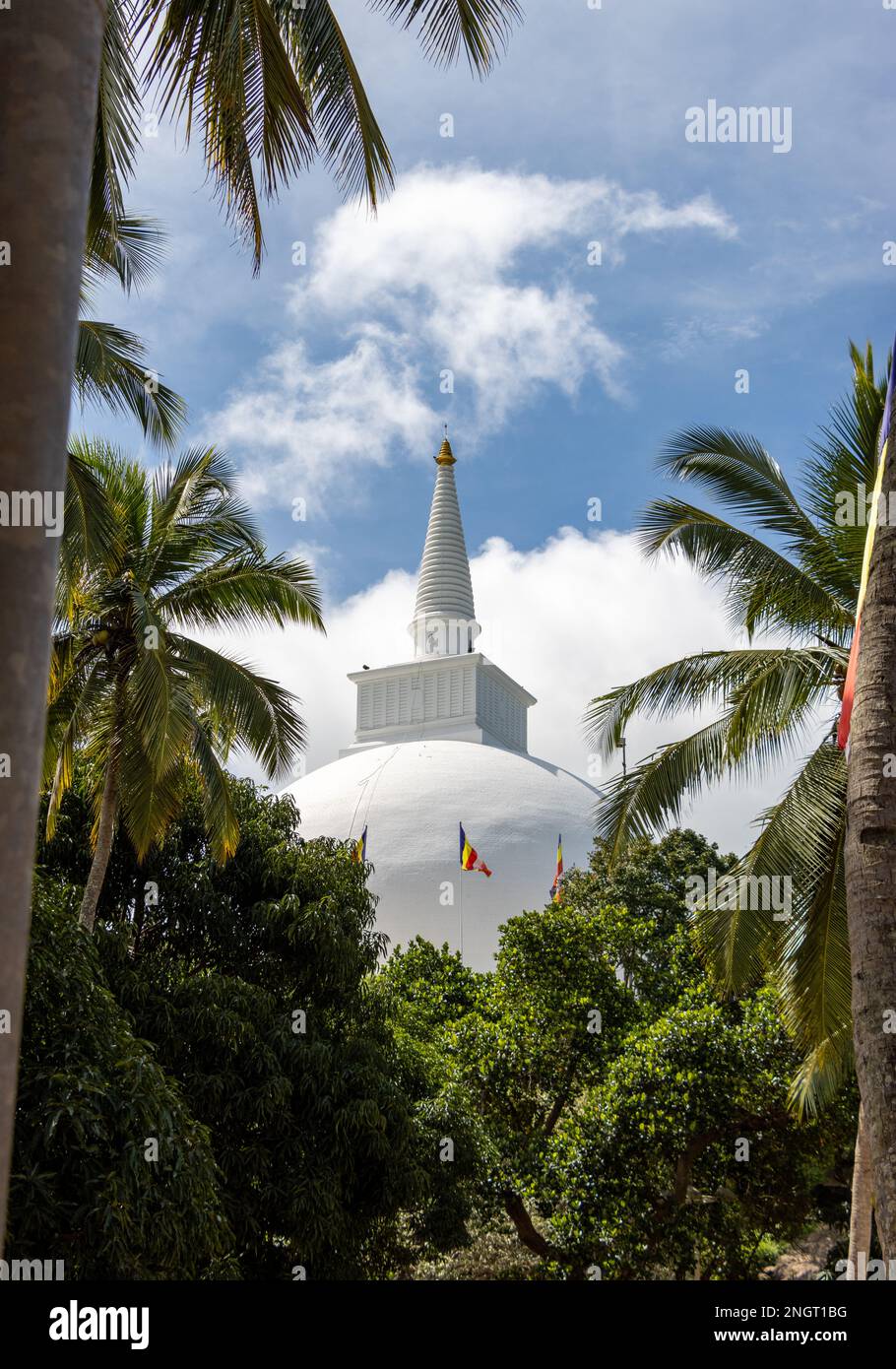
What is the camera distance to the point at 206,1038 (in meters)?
13.6

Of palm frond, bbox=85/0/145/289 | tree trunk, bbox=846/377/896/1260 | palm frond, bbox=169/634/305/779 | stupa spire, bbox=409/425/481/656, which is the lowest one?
tree trunk, bbox=846/377/896/1260

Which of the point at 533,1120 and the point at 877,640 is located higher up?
the point at 877,640

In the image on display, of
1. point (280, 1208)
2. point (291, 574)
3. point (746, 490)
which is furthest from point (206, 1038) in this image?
point (746, 490)

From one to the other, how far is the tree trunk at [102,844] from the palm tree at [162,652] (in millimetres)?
15

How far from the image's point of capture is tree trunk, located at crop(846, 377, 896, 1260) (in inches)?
250

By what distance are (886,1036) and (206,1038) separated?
29.4ft

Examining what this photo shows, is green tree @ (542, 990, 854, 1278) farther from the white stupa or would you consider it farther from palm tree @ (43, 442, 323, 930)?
the white stupa

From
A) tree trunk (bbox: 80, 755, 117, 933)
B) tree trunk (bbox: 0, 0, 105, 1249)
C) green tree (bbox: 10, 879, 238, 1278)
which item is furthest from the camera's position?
tree trunk (bbox: 80, 755, 117, 933)

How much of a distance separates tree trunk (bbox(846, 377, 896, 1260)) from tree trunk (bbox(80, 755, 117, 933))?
335 inches

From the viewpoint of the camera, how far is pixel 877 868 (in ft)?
22.2

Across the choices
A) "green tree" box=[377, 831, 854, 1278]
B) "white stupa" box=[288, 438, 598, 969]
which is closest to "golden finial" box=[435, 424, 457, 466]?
"white stupa" box=[288, 438, 598, 969]
